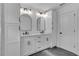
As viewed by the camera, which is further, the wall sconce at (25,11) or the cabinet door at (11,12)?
the wall sconce at (25,11)

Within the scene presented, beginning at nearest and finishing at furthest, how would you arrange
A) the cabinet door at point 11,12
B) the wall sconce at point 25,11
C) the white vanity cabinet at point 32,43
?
1. the cabinet door at point 11,12
2. the white vanity cabinet at point 32,43
3. the wall sconce at point 25,11

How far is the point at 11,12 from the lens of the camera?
1594 millimetres

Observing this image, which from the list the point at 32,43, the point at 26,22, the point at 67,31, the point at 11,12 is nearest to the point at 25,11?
the point at 26,22

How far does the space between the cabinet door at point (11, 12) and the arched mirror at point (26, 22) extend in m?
1.19

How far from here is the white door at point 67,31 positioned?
2.88m

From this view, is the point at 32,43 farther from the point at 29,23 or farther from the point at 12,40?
the point at 29,23

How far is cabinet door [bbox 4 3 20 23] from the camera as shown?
1511 mm

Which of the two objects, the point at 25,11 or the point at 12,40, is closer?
the point at 12,40

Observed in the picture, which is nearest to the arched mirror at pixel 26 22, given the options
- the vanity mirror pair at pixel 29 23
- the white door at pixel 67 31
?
the vanity mirror pair at pixel 29 23

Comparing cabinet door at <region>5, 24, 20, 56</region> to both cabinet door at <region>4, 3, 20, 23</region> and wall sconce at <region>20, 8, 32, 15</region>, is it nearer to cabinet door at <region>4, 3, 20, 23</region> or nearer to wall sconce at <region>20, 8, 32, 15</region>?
cabinet door at <region>4, 3, 20, 23</region>

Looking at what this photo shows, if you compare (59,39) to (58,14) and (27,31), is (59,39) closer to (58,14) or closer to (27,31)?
(58,14)

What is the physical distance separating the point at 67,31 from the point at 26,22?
6.93 feet

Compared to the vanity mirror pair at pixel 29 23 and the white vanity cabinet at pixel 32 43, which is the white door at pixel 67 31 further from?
the vanity mirror pair at pixel 29 23

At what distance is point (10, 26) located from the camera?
5.17ft
